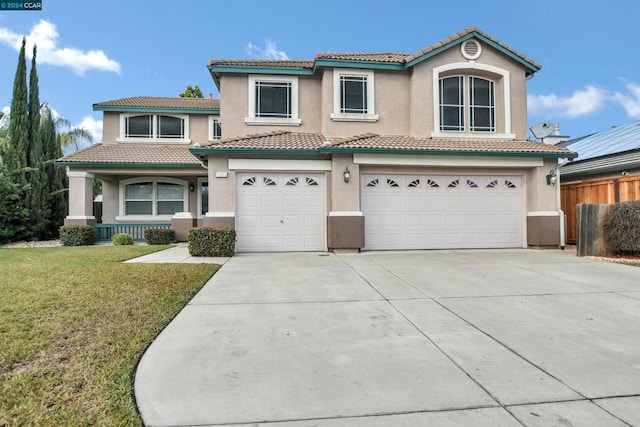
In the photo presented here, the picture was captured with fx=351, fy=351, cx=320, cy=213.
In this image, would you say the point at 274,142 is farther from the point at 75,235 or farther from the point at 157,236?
the point at 75,235

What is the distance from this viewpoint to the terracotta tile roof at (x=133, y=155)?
547 inches

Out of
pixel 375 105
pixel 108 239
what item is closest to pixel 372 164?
pixel 375 105

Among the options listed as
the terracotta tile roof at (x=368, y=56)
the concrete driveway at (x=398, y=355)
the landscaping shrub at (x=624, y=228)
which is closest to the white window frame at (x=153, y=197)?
the terracotta tile roof at (x=368, y=56)

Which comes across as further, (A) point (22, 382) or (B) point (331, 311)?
(B) point (331, 311)

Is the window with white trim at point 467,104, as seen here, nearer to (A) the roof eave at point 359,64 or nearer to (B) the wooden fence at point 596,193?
A: (A) the roof eave at point 359,64

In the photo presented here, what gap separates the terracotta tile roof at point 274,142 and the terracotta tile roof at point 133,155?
3628 mm

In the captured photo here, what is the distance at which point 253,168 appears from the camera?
35.5 feet

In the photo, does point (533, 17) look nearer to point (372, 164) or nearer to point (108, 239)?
point (372, 164)

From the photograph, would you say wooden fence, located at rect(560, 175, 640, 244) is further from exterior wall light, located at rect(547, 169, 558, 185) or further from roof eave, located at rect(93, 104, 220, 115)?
roof eave, located at rect(93, 104, 220, 115)

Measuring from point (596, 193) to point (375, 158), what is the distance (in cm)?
848

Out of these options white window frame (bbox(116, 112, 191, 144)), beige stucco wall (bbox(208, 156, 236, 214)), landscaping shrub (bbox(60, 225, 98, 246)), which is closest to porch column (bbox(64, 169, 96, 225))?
landscaping shrub (bbox(60, 225, 98, 246))

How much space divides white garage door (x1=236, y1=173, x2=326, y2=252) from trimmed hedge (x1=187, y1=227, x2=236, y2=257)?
41.9 inches

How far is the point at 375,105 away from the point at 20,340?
11.4m

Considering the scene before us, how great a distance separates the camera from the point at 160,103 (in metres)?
16.9
